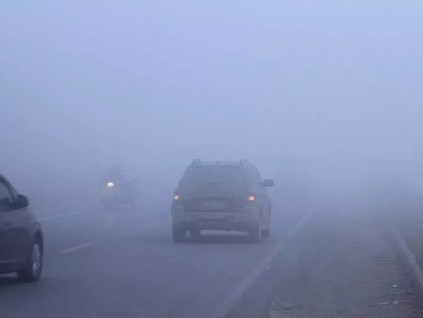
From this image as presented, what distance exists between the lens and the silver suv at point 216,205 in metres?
25.4

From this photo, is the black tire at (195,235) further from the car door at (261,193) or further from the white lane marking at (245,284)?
the white lane marking at (245,284)

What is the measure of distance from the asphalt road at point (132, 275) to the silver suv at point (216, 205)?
0.44 metres

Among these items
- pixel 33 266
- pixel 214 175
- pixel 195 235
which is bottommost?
pixel 195 235

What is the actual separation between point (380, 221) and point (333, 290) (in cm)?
1996

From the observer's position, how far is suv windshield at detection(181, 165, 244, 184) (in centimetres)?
2583

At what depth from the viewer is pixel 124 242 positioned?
2583cm

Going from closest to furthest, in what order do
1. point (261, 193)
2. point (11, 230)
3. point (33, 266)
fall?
point (11, 230) → point (33, 266) → point (261, 193)

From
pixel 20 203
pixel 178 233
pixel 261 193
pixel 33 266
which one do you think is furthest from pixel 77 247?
pixel 20 203

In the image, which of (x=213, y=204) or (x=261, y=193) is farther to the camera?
(x=261, y=193)

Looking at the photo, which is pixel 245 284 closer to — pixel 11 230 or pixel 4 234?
pixel 11 230

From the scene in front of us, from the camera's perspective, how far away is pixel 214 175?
85.5 feet

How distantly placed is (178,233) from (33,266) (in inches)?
363

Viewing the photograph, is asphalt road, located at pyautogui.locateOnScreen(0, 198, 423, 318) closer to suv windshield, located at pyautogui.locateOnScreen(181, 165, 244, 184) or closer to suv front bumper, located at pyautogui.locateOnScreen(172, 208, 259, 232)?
suv front bumper, located at pyautogui.locateOnScreen(172, 208, 259, 232)

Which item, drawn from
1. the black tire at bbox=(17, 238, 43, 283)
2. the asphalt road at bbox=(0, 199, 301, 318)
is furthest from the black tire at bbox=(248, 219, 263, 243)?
the black tire at bbox=(17, 238, 43, 283)
